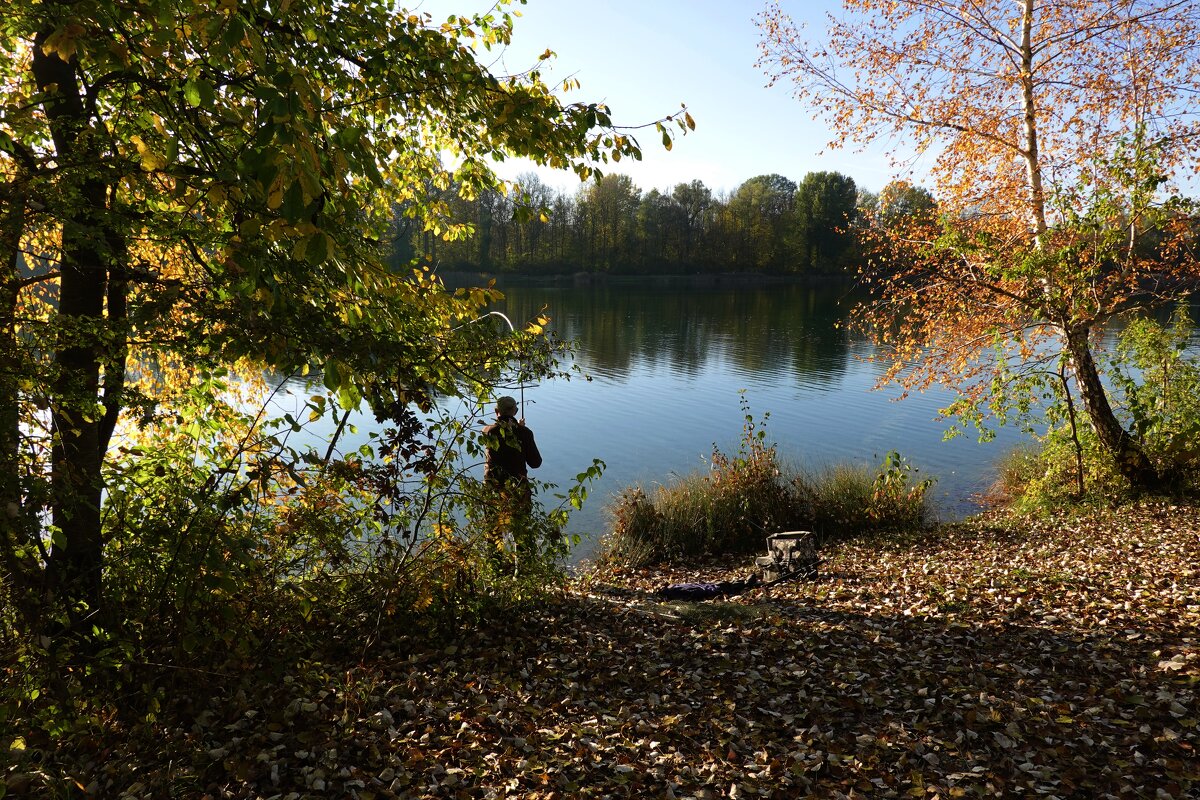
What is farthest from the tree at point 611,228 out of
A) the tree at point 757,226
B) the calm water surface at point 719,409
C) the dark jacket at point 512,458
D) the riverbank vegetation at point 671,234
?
the dark jacket at point 512,458

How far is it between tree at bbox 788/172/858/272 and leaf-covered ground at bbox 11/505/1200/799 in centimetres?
7584

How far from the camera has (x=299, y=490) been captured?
16.8 ft

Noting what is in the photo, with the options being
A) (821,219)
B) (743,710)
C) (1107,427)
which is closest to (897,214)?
(1107,427)

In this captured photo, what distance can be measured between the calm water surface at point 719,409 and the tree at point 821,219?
38837 millimetres

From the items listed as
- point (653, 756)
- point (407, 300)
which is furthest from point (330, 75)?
point (653, 756)

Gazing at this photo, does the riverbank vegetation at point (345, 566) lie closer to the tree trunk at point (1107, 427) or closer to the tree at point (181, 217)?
the tree at point (181, 217)

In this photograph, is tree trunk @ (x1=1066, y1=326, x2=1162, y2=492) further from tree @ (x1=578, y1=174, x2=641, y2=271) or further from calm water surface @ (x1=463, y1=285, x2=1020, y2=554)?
tree @ (x1=578, y1=174, x2=641, y2=271)

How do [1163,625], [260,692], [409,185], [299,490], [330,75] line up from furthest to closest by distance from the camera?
[409,185], [1163,625], [299,490], [260,692], [330,75]

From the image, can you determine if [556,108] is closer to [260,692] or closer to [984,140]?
[260,692]

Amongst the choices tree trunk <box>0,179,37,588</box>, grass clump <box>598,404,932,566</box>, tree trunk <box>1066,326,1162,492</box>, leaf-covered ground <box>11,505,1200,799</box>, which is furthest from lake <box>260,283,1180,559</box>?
tree trunk <box>1066,326,1162,492</box>

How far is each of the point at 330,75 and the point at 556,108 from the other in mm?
1422

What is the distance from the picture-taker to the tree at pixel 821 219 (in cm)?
7800

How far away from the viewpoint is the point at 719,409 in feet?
75.6

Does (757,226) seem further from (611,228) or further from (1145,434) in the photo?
(1145,434)
